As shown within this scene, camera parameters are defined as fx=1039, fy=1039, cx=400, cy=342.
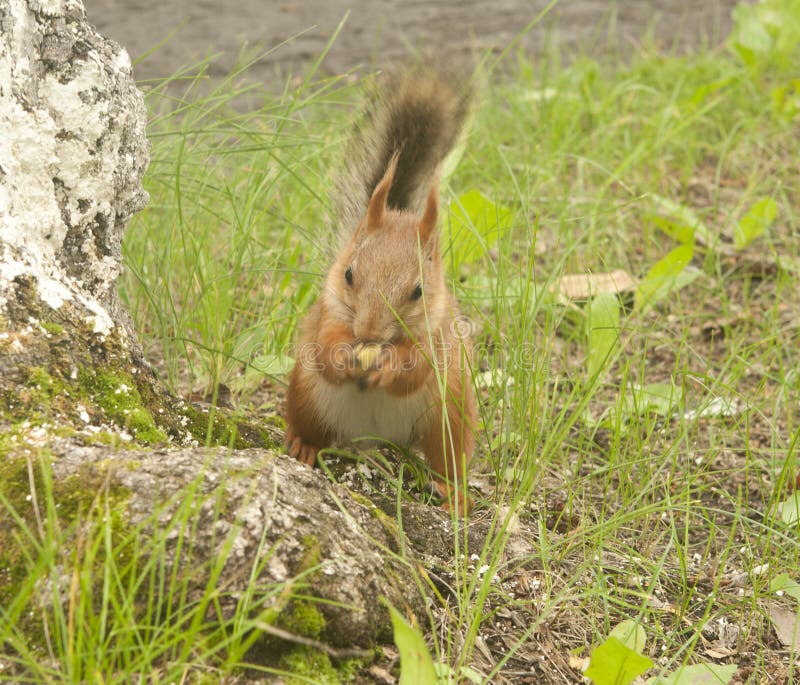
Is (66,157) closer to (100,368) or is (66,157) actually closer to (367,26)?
(100,368)

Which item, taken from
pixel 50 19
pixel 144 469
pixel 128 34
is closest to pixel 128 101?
pixel 50 19

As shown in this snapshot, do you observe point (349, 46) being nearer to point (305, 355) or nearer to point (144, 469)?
point (305, 355)

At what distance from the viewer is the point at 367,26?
5414 mm

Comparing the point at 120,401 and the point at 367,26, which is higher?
the point at 367,26

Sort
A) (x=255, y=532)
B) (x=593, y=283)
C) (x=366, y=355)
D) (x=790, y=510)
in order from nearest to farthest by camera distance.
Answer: (x=255, y=532) → (x=366, y=355) → (x=790, y=510) → (x=593, y=283)

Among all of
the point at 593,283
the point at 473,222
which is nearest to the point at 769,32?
the point at 593,283

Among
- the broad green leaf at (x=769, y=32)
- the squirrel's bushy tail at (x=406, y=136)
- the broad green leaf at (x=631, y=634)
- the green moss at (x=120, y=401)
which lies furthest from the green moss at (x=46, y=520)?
the broad green leaf at (x=769, y=32)

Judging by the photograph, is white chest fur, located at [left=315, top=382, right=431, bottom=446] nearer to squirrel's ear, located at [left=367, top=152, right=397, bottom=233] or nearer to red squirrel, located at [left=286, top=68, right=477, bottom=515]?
red squirrel, located at [left=286, top=68, right=477, bottom=515]

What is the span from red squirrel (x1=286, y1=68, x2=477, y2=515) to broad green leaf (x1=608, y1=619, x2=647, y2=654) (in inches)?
16.5

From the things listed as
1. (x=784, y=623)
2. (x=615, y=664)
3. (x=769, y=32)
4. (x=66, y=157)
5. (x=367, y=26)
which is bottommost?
(x=784, y=623)

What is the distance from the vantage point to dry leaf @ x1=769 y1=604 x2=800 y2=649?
191 centimetres

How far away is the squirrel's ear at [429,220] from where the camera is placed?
7.39 ft

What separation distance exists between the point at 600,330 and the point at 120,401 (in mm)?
1210

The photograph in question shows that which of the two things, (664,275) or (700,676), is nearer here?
(700,676)
